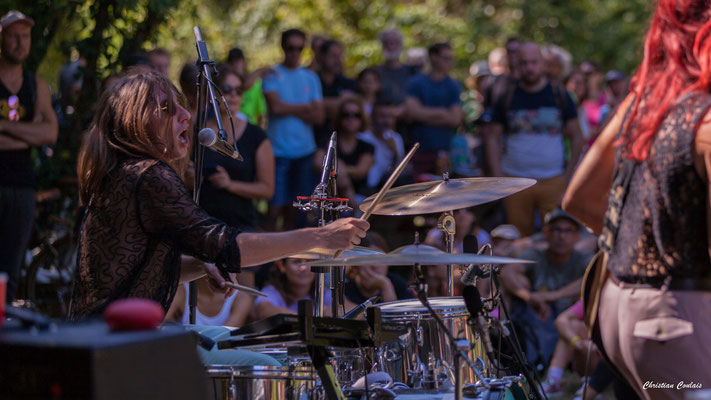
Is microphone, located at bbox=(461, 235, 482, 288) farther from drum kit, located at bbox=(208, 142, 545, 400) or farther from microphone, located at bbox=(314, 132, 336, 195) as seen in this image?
microphone, located at bbox=(314, 132, 336, 195)

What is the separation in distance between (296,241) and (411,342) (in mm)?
875

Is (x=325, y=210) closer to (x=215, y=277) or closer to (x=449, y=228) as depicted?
(x=449, y=228)

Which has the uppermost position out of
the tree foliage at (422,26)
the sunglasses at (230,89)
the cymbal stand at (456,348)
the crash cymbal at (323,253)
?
the tree foliage at (422,26)

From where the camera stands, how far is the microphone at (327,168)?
160 inches

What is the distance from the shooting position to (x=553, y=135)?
803cm

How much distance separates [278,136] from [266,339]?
4.83 m

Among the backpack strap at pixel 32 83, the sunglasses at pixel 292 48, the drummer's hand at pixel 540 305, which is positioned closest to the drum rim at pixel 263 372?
the backpack strap at pixel 32 83

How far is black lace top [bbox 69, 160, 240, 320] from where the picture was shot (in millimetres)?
3166

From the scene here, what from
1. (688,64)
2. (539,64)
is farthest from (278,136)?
(688,64)

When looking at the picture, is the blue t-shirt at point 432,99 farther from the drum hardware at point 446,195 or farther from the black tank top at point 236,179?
the drum hardware at point 446,195

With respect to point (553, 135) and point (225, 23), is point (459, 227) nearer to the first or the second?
point (553, 135)

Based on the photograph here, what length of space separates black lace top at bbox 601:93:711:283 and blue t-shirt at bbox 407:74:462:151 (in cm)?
596

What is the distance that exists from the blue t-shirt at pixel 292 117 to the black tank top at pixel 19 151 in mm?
2385

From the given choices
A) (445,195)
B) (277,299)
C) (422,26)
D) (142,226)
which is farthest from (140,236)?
(422,26)
